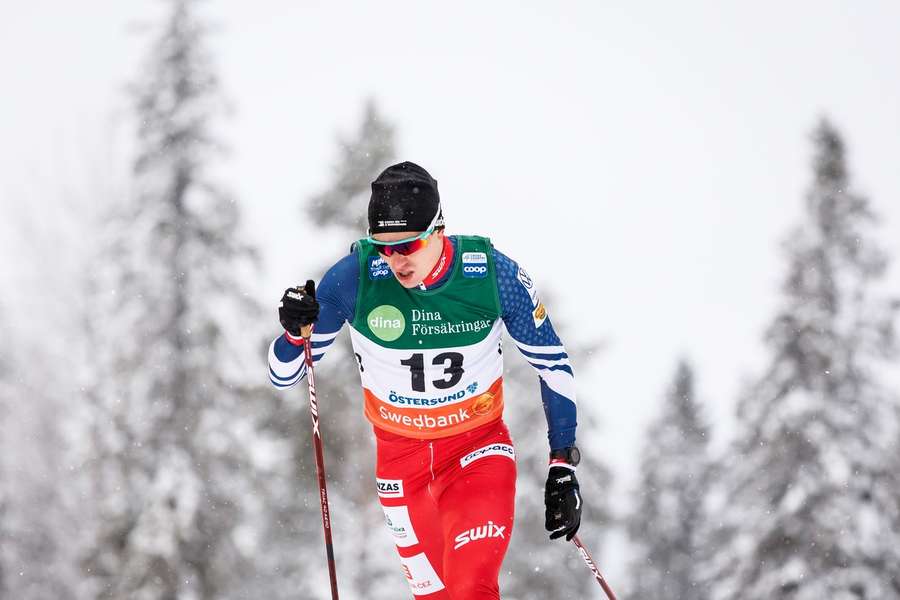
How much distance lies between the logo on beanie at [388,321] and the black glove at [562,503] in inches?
42.9

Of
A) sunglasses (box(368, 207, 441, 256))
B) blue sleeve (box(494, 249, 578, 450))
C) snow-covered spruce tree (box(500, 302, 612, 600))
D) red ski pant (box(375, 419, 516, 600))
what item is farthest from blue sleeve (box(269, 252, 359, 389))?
snow-covered spruce tree (box(500, 302, 612, 600))

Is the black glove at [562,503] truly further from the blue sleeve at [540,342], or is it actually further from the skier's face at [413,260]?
the skier's face at [413,260]

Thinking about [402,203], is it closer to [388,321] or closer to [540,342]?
[388,321]

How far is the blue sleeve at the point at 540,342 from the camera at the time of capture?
16.3ft

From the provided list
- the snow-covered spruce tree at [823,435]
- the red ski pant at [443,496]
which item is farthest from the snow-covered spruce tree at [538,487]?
the red ski pant at [443,496]

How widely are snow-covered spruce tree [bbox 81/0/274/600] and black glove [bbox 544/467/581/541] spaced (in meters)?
11.1

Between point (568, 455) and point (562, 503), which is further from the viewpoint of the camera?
point (568, 455)

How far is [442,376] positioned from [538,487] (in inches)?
493

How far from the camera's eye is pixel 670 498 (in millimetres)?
30391

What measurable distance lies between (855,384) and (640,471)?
1707 cm

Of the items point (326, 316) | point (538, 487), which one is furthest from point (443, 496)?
point (538, 487)

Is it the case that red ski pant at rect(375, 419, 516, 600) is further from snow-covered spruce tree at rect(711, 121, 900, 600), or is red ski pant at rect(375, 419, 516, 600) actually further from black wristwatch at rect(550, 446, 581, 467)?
snow-covered spruce tree at rect(711, 121, 900, 600)

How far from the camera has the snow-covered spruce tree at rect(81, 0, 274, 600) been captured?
14.9m

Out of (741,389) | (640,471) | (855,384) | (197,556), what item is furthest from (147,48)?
(640,471)
